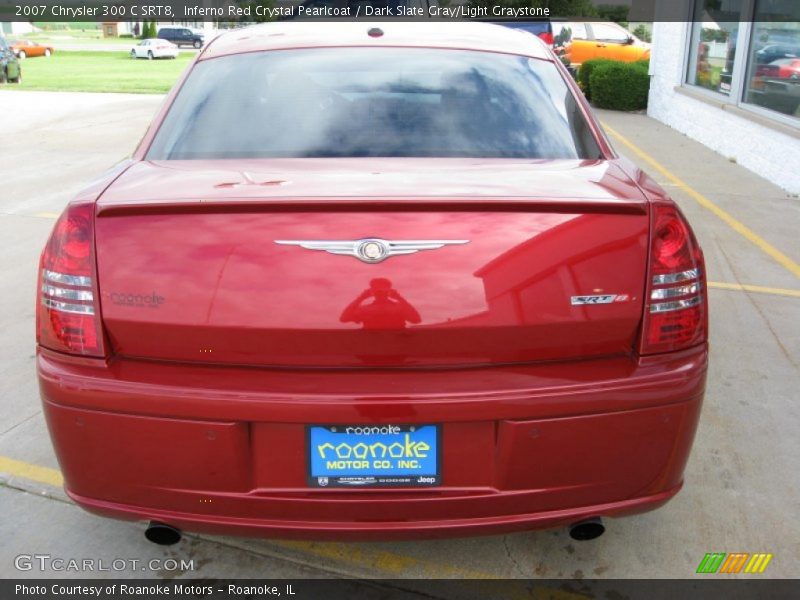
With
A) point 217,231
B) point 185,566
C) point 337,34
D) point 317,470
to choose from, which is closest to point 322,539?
point 317,470

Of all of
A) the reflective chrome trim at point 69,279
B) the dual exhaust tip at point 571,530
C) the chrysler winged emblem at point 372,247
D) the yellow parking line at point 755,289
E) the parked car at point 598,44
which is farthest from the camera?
the parked car at point 598,44

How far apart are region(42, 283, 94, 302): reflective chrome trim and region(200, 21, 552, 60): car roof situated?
138cm

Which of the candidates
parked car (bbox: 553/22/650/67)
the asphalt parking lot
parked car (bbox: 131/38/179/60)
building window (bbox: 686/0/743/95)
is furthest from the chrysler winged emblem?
parked car (bbox: 131/38/179/60)

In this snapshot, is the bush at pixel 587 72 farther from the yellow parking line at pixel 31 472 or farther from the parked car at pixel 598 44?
the yellow parking line at pixel 31 472

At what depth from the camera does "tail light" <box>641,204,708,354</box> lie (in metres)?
2.12

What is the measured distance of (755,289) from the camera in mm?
5273

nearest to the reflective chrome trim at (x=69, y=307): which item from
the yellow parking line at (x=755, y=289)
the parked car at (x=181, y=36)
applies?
the yellow parking line at (x=755, y=289)

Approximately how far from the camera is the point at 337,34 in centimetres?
325

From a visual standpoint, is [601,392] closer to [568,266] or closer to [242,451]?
[568,266]

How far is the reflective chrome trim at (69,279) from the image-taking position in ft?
6.82

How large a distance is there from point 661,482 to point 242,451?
1.17 m

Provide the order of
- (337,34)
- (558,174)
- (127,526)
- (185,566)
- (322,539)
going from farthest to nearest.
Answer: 1. (337,34)
2. (127,526)
3. (185,566)
4. (558,174)
5. (322,539)

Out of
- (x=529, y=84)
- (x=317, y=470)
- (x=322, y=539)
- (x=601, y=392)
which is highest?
(x=529, y=84)

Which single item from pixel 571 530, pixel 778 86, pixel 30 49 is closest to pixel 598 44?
pixel 778 86
